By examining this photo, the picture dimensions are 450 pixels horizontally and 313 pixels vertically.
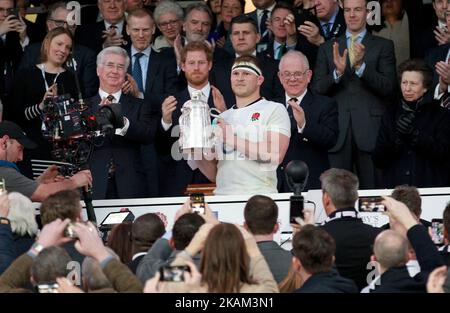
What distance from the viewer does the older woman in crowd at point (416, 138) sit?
14203 mm

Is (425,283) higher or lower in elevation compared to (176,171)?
lower

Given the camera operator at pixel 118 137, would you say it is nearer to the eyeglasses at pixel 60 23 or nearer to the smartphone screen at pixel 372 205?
the eyeglasses at pixel 60 23

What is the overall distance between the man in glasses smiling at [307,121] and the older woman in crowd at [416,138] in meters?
0.50

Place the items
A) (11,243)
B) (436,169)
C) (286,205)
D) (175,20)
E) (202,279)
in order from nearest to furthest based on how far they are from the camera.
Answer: (202,279)
(11,243)
(286,205)
(436,169)
(175,20)

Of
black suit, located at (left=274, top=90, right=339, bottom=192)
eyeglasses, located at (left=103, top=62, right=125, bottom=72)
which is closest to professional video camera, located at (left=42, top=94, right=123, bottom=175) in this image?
eyeglasses, located at (left=103, top=62, right=125, bottom=72)

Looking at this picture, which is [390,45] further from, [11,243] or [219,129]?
[11,243]

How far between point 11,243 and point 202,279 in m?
2.05

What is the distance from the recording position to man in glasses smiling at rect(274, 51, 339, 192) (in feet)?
46.9

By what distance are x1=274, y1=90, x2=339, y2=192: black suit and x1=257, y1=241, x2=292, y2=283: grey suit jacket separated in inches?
134

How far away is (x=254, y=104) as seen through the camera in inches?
525

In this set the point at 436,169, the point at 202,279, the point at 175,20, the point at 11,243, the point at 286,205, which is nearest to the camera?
the point at 202,279

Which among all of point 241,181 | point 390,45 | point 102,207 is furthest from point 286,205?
point 390,45
